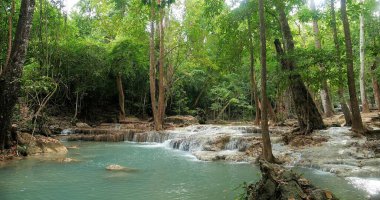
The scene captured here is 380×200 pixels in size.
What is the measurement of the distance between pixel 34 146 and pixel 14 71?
14.0 ft

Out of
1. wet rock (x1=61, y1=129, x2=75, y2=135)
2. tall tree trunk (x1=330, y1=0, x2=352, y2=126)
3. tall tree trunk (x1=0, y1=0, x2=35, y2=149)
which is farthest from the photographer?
wet rock (x1=61, y1=129, x2=75, y2=135)

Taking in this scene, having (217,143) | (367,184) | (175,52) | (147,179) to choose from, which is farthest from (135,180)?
(175,52)

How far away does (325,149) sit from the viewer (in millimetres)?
11609

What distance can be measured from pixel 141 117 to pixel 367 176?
24.8m

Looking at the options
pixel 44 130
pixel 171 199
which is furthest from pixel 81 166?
pixel 44 130

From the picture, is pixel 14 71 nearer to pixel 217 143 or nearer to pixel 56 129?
pixel 217 143

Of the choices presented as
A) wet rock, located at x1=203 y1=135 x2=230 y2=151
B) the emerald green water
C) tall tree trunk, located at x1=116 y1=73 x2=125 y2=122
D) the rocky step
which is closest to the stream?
the emerald green water

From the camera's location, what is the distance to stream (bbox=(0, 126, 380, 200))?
7367 millimetres

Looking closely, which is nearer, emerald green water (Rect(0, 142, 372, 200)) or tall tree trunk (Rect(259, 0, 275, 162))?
emerald green water (Rect(0, 142, 372, 200))

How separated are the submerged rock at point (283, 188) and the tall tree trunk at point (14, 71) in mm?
8178

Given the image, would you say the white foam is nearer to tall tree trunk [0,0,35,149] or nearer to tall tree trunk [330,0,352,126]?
tall tree trunk [330,0,352,126]

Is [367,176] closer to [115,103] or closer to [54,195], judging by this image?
[54,195]

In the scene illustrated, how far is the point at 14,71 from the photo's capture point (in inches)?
412

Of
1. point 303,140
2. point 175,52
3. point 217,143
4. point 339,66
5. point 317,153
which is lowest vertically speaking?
point 317,153
